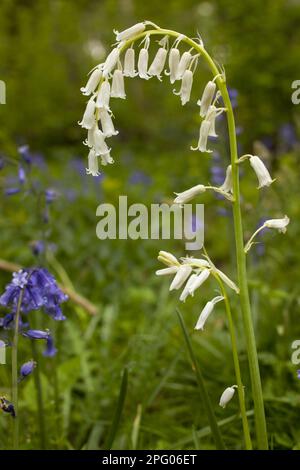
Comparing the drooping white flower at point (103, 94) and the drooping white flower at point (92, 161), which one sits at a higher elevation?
the drooping white flower at point (103, 94)

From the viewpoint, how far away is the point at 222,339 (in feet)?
12.8

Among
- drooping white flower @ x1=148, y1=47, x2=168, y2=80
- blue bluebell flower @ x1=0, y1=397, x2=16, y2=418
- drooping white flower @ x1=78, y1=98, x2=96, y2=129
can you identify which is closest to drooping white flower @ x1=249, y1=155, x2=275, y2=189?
drooping white flower @ x1=148, y1=47, x2=168, y2=80

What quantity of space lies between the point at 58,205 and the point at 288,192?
9.65 ft

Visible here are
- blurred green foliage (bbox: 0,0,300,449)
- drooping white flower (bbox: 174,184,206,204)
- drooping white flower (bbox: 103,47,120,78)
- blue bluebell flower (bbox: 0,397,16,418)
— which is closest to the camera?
drooping white flower (bbox: 103,47,120,78)

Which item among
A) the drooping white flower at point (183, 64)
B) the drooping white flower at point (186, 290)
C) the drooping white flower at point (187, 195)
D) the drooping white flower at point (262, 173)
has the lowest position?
the drooping white flower at point (186, 290)

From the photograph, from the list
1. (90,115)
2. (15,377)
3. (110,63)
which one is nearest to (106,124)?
(90,115)

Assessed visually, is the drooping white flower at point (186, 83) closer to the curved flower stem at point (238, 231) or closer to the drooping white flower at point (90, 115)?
the curved flower stem at point (238, 231)

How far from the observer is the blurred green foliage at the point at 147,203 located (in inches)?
136

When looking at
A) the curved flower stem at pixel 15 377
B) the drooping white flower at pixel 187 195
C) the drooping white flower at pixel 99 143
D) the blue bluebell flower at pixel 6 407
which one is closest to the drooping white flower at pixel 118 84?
the drooping white flower at pixel 99 143

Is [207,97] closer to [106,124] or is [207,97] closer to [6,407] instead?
[106,124]

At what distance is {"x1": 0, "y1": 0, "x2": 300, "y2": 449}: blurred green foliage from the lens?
11.3 feet

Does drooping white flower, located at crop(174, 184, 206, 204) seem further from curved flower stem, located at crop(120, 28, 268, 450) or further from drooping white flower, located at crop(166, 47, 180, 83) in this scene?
drooping white flower, located at crop(166, 47, 180, 83)

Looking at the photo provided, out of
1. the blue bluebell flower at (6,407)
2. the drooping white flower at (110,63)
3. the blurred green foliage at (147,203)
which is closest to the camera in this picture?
the drooping white flower at (110,63)

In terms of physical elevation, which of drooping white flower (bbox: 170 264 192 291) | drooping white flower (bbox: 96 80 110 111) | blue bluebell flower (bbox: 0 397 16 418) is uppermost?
drooping white flower (bbox: 96 80 110 111)
